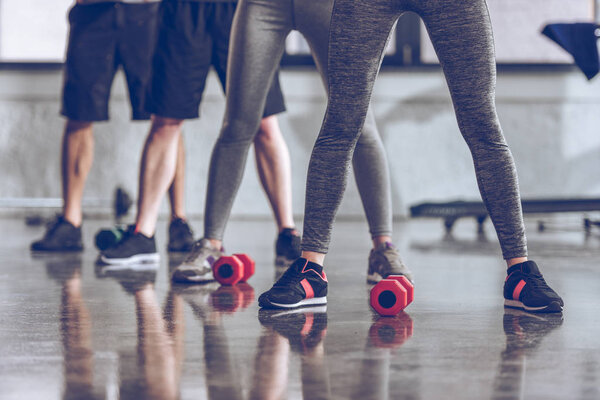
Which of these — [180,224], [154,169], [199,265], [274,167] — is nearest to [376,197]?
[199,265]

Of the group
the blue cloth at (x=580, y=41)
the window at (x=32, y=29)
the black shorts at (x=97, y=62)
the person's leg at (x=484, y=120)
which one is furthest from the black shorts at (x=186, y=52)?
the window at (x=32, y=29)

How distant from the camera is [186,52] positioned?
2566 millimetres

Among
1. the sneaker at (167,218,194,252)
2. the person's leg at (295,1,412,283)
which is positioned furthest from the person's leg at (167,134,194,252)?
the person's leg at (295,1,412,283)

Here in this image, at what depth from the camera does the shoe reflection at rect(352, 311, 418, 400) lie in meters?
1.07

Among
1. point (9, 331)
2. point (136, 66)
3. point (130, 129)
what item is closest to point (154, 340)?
point (9, 331)

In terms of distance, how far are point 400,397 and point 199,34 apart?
1785 millimetres

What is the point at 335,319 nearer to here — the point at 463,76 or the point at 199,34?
the point at 463,76

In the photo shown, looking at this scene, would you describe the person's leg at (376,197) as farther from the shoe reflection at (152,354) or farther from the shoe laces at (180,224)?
the shoe laces at (180,224)

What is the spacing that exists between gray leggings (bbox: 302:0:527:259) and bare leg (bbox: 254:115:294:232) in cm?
100

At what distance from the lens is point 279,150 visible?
276cm

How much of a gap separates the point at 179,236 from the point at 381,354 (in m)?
1.89

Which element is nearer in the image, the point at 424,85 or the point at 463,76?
the point at 463,76

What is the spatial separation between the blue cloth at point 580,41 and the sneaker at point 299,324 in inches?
77.8

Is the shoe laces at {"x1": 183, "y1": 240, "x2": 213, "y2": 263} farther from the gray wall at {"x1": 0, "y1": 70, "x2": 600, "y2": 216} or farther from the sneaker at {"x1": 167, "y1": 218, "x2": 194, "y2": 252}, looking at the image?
the gray wall at {"x1": 0, "y1": 70, "x2": 600, "y2": 216}
